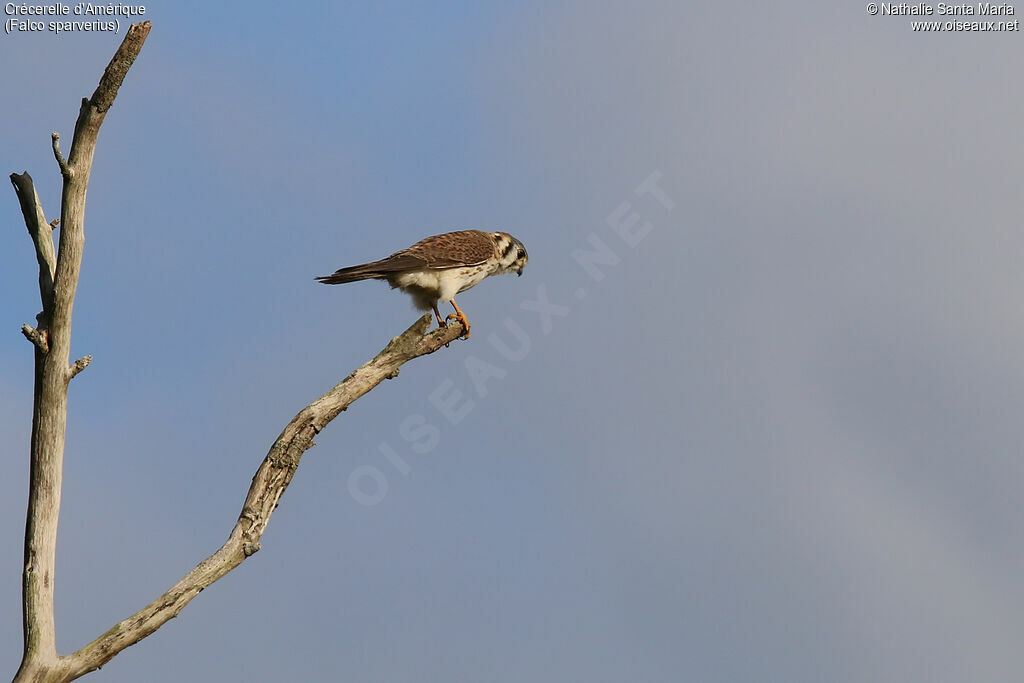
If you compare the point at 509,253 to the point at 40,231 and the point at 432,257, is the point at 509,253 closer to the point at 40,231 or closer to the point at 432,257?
the point at 432,257

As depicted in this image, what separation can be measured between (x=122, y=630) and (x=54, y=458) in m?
1.29

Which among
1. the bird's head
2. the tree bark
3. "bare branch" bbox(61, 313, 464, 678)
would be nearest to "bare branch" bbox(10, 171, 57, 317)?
the tree bark

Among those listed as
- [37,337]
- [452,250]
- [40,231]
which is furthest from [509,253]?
[37,337]

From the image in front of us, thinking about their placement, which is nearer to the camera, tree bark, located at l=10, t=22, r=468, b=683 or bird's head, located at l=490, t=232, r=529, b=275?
tree bark, located at l=10, t=22, r=468, b=683

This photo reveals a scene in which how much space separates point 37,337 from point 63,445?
2.55 feet

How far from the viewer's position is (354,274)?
29.3ft

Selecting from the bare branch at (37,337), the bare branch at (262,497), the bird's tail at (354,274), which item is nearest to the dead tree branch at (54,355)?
the bare branch at (37,337)

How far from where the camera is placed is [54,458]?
278 inches

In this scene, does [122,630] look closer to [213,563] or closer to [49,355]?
[213,563]

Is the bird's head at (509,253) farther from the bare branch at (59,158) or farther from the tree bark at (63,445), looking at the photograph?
the bare branch at (59,158)

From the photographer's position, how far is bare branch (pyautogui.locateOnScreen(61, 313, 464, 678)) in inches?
267

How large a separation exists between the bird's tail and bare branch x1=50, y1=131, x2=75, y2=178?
2.22 m

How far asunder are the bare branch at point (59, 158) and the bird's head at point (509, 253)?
204 inches

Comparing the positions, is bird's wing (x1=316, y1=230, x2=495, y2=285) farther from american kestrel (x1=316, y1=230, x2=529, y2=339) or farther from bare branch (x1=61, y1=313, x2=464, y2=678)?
bare branch (x1=61, y1=313, x2=464, y2=678)
